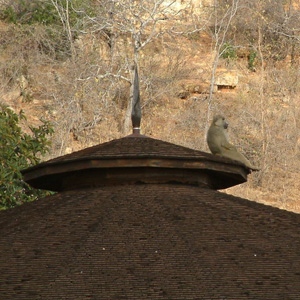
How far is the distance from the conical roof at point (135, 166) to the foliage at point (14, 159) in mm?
5670

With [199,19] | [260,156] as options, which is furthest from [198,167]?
[199,19]

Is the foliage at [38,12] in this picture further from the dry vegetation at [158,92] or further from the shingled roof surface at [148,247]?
the shingled roof surface at [148,247]

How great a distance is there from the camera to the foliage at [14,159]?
15.2 metres

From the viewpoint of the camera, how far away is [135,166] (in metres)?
8.94

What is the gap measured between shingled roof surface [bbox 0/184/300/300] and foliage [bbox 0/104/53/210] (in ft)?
19.8

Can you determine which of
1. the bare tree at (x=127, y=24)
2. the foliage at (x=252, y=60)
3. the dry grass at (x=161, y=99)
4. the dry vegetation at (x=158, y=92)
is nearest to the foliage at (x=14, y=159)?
the dry grass at (x=161, y=99)

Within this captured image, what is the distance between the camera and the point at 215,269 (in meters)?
7.52

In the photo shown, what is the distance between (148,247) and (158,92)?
75.1 ft

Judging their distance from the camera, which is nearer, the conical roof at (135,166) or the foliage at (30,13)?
the conical roof at (135,166)

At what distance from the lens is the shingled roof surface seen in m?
7.25

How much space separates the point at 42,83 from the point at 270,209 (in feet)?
72.1

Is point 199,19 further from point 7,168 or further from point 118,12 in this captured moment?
point 7,168

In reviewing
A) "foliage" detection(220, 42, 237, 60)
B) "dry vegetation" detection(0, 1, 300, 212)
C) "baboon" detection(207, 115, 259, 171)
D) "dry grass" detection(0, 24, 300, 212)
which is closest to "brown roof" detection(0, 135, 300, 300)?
"baboon" detection(207, 115, 259, 171)

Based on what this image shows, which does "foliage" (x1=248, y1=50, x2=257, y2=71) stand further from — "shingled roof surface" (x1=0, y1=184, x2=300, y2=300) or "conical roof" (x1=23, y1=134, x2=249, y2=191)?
"shingled roof surface" (x1=0, y1=184, x2=300, y2=300)
